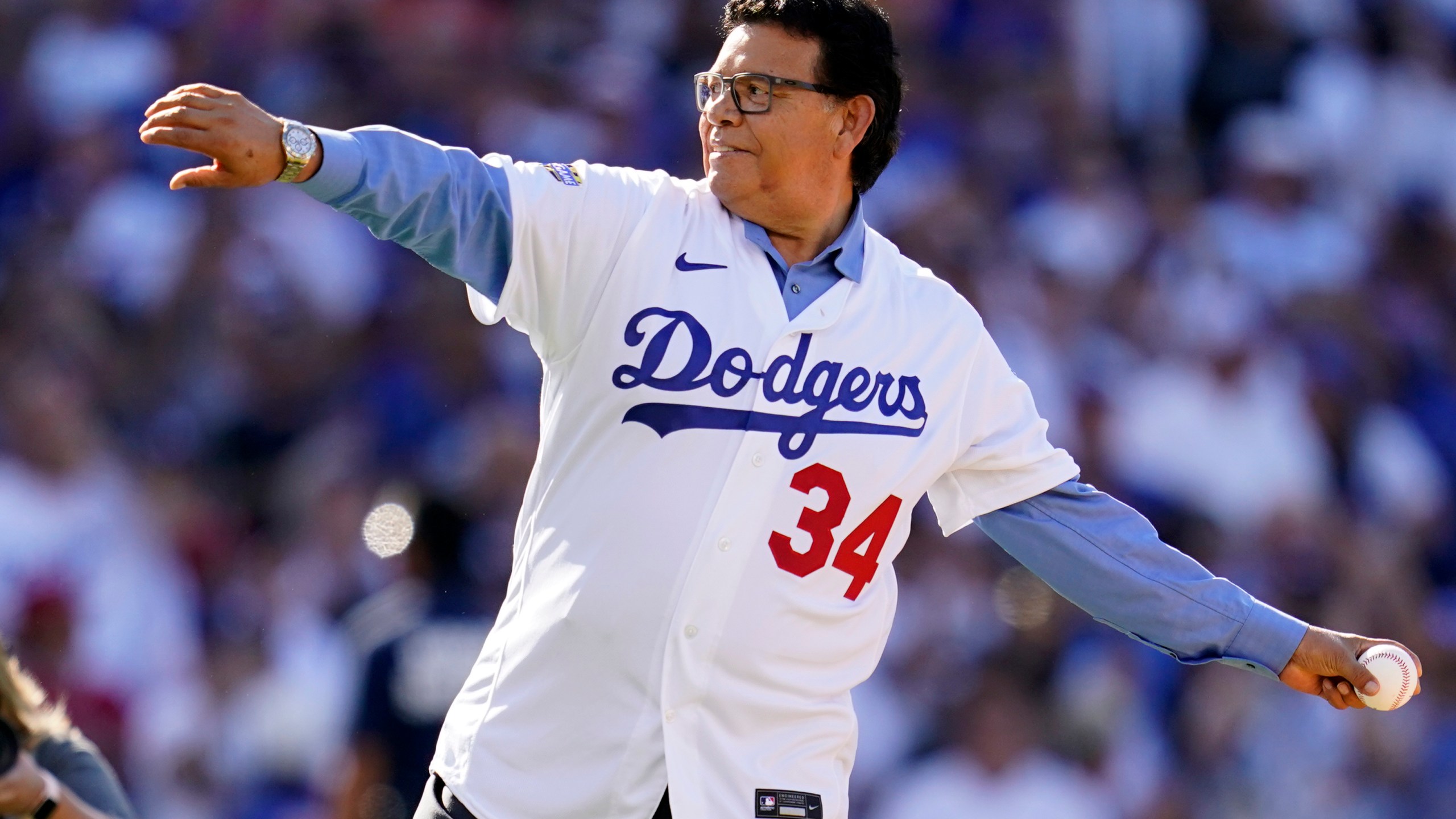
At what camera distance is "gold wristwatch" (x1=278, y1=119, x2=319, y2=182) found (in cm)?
315

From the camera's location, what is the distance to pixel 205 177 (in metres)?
3.08

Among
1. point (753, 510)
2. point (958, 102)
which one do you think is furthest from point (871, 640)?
point (958, 102)

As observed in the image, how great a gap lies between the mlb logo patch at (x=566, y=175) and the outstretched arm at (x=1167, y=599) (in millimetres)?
1146

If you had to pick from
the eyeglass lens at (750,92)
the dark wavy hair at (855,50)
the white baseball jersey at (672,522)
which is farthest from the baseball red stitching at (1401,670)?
the eyeglass lens at (750,92)

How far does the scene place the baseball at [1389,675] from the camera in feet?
12.5

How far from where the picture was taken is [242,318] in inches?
318

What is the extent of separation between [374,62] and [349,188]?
611 centimetres

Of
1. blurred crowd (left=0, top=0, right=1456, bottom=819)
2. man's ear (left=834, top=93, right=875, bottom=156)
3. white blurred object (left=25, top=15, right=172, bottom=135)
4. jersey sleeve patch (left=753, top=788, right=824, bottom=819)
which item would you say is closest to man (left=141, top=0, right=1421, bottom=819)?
jersey sleeve patch (left=753, top=788, right=824, bottom=819)

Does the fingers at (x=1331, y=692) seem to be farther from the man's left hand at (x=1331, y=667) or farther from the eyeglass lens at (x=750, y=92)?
the eyeglass lens at (x=750, y=92)

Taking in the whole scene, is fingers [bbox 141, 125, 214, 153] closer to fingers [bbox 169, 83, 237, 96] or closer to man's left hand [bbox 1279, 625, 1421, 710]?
fingers [bbox 169, 83, 237, 96]

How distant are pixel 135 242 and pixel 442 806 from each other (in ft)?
17.3

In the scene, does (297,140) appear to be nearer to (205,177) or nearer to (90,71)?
(205,177)

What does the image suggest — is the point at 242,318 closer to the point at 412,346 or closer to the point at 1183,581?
the point at 412,346

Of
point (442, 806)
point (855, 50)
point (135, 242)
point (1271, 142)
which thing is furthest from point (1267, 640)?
point (1271, 142)
